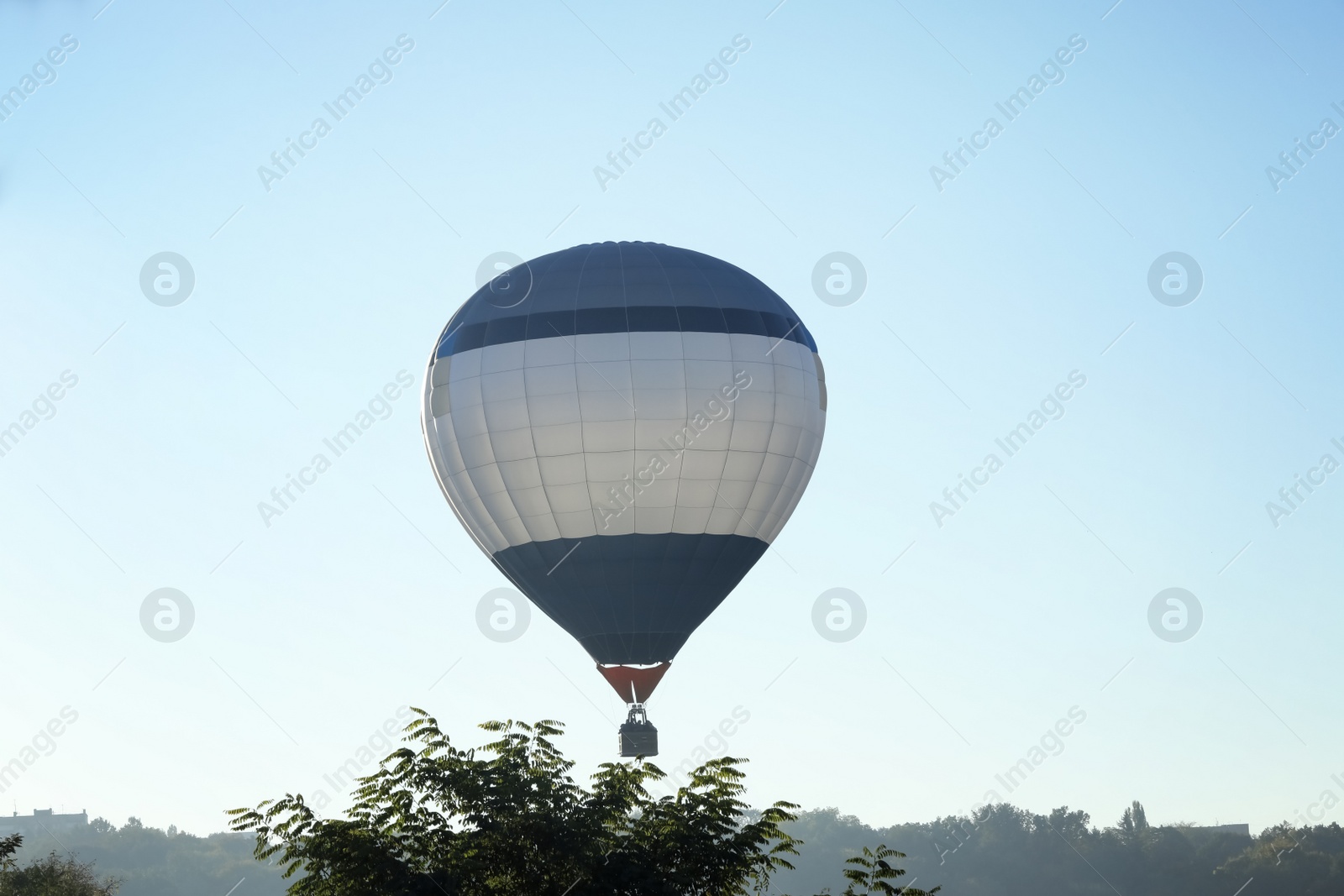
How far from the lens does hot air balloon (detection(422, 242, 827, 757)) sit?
42.2m

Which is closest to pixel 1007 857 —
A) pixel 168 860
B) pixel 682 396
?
pixel 168 860

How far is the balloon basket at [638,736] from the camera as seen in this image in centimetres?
4162

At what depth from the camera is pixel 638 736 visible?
137 feet

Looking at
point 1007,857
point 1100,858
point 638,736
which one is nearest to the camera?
point 638,736

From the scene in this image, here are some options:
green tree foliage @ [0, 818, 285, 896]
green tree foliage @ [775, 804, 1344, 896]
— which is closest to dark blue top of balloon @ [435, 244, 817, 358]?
green tree foliage @ [775, 804, 1344, 896]

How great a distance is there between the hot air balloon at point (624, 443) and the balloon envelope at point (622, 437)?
0.13 ft

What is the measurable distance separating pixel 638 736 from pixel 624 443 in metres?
6.63

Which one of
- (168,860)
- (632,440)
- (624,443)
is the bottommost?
(168,860)

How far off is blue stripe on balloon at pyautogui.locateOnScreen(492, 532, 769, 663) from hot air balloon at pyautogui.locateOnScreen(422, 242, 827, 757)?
1.5 inches

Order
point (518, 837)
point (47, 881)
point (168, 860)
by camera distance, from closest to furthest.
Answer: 1. point (518, 837)
2. point (47, 881)
3. point (168, 860)

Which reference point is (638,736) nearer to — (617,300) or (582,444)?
(582,444)

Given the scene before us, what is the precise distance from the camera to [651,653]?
1693 inches

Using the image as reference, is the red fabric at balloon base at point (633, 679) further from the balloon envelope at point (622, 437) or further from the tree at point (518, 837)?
the tree at point (518, 837)

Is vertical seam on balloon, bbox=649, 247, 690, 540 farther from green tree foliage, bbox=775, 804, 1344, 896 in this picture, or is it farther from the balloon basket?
green tree foliage, bbox=775, 804, 1344, 896
